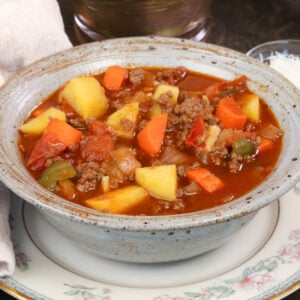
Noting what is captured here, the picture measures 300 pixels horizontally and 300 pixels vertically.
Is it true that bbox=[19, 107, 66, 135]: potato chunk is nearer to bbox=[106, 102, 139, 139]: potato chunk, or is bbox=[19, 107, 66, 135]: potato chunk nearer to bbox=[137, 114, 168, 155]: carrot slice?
bbox=[106, 102, 139, 139]: potato chunk

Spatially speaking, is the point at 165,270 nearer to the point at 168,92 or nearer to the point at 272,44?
the point at 168,92

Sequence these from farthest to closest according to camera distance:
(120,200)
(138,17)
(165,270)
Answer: (138,17) → (165,270) → (120,200)

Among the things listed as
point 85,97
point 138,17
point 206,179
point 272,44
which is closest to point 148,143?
point 206,179

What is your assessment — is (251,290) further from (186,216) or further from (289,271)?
(186,216)

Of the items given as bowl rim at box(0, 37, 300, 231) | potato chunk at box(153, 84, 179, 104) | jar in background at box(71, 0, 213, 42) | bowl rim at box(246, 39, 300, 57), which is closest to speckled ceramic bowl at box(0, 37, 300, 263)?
bowl rim at box(0, 37, 300, 231)

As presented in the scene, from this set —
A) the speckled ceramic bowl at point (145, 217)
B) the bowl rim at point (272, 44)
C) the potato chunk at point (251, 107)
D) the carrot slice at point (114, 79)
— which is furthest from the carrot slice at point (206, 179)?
the bowl rim at point (272, 44)

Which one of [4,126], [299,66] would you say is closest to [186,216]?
[4,126]
